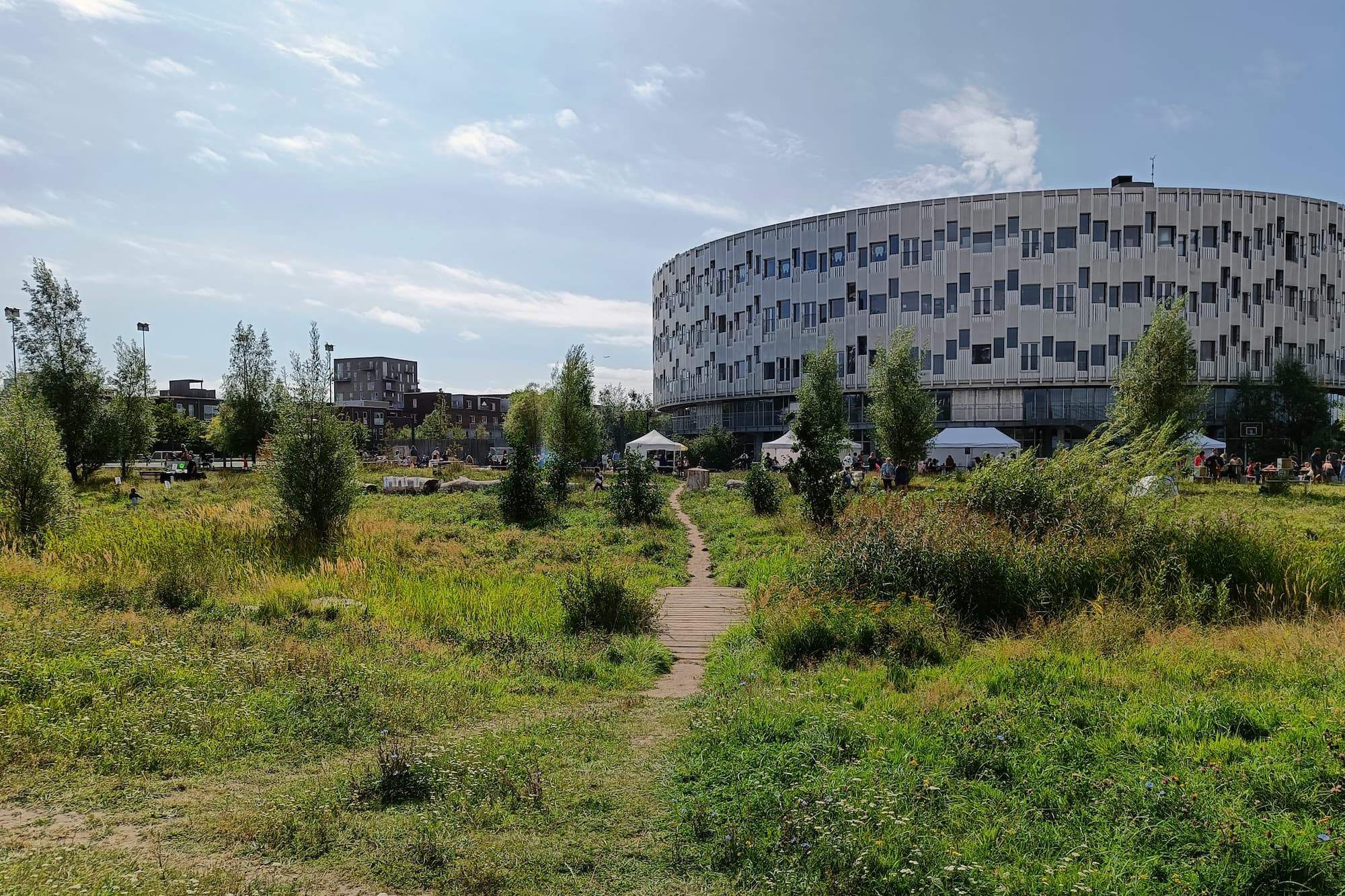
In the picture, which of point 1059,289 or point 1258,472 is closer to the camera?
point 1258,472

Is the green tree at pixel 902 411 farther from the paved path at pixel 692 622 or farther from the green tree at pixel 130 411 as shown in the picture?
the green tree at pixel 130 411

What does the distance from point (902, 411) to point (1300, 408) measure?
3556cm

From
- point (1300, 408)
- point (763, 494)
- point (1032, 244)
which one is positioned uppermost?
point (1032, 244)

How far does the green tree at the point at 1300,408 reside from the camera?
2020 inches

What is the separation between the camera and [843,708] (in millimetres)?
6746

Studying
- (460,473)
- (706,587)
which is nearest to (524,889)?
(706,587)

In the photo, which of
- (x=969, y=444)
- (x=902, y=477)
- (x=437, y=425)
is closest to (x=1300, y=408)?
(x=969, y=444)

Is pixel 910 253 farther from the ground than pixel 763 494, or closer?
farther from the ground

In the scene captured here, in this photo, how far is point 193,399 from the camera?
113750 mm

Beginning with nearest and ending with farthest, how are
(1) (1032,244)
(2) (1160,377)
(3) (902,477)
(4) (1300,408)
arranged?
(3) (902,477) < (2) (1160,377) < (4) (1300,408) < (1) (1032,244)

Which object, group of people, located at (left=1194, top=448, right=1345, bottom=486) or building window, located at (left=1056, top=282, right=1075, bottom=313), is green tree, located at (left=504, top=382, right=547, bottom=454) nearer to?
building window, located at (left=1056, top=282, right=1075, bottom=313)

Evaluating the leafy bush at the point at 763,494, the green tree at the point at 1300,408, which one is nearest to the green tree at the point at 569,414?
the leafy bush at the point at 763,494

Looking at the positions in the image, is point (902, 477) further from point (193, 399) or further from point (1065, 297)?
point (193, 399)

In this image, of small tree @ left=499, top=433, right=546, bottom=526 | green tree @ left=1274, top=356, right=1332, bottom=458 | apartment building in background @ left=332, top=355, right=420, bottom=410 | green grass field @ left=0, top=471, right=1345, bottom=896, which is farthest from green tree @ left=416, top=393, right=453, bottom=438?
green grass field @ left=0, top=471, right=1345, bottom=896
